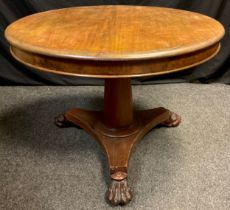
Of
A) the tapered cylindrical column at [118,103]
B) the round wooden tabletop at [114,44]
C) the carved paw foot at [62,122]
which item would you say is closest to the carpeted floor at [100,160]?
the carved paw foot at [62,122]

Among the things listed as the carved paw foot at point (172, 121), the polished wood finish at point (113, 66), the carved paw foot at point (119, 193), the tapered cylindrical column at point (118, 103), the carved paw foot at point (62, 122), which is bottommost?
the carved paw foot at point (62, 122)

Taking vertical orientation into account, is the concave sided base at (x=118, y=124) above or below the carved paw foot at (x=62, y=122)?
above

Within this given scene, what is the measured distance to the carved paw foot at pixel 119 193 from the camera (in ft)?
3.29

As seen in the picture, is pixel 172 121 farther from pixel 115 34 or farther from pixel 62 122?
pixel 115 34

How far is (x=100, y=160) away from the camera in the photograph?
122 cm

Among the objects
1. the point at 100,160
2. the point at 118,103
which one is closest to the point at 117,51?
the point at 118,103

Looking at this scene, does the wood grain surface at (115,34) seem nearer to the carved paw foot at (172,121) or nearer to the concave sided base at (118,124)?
the concave sided base at (118,124)

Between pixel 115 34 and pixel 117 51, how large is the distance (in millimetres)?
162

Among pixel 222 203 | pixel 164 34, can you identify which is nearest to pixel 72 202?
pixel 222 203

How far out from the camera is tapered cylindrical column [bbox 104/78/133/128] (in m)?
1.14

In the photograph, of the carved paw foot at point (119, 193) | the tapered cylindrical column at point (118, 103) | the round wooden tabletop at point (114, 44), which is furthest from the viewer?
the tapered cylindrical column at point (118, 103)

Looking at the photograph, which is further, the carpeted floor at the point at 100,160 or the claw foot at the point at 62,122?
the claw foot at the point at 62,122

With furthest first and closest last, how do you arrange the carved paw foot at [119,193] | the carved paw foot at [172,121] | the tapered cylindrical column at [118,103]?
the carved paw foot at [172,121], the tapered cylindrical column at [118,103], the carved paw foot at [119,193]

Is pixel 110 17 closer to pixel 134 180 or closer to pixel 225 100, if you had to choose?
pixel 134 180
